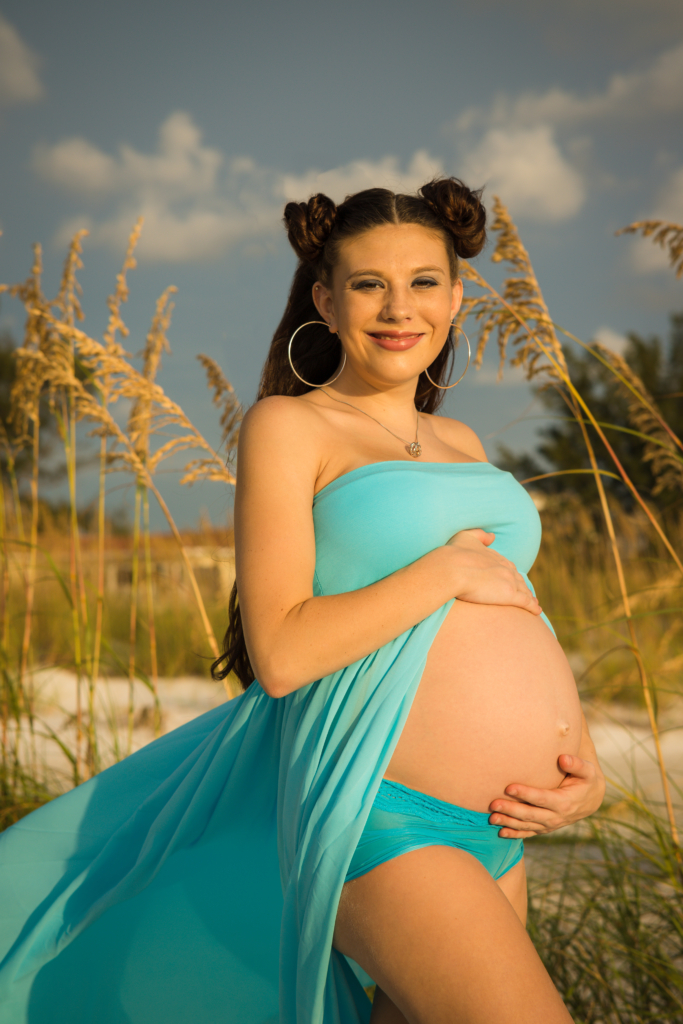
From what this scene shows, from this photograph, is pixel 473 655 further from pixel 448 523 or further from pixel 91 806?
pixel 91 806

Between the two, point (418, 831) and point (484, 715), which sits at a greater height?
point (484, 715)

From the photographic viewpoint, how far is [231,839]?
1.82 meters

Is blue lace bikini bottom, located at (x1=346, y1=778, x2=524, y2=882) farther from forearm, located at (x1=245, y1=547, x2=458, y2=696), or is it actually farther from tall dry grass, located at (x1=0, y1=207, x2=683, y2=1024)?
tall dry grass, located at (x1=0, y1=207, x2=683, y2=1024)

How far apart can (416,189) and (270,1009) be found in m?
2.18

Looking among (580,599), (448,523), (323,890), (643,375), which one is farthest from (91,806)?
(643,375)

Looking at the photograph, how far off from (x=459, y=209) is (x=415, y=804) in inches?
59.8

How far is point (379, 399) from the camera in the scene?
6.43ft

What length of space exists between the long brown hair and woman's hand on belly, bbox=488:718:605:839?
854 mm

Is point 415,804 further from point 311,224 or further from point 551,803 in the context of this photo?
point 311,224

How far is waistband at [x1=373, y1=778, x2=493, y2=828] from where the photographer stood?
56.3 inches

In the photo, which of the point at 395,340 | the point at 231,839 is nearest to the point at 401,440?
the point at 395,340

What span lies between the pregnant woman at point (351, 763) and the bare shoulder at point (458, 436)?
0.13 meters

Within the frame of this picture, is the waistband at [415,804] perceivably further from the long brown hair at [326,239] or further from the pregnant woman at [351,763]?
the long brown hair at [326,239]

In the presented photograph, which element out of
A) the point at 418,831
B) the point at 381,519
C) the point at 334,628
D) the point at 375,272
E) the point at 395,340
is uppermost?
the point at 375,272
